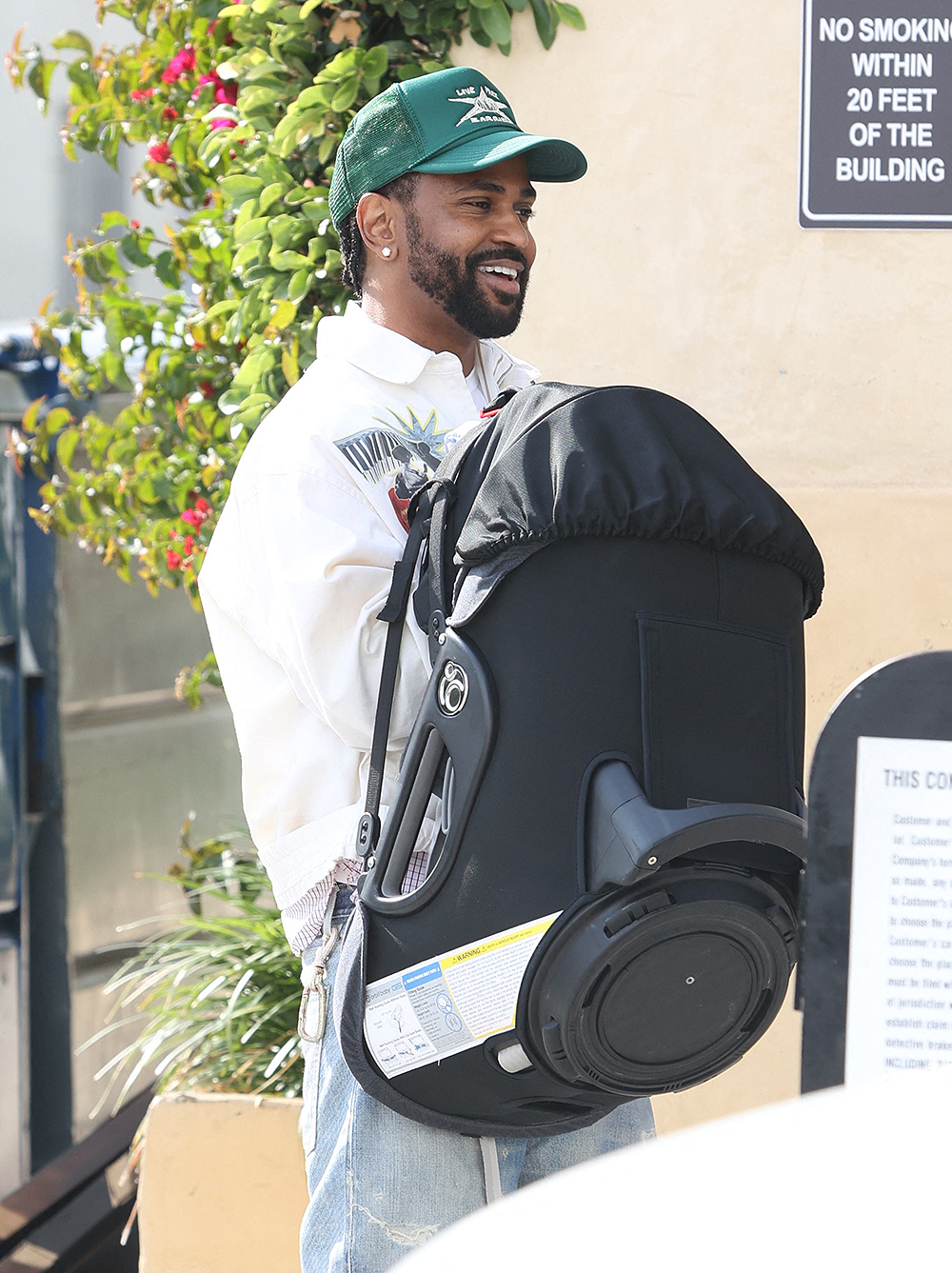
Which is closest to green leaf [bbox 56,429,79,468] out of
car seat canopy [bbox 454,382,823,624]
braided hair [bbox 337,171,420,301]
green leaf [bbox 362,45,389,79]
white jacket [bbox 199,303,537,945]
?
green leaf [bbox 362,45,389,79]

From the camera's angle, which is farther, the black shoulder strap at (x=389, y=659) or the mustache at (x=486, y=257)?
the mustache at (x=486, y=257)

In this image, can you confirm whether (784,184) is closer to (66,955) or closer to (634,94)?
(634,94)

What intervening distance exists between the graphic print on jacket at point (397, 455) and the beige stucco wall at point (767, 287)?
3.86 ft

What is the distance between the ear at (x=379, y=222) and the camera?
2.13m

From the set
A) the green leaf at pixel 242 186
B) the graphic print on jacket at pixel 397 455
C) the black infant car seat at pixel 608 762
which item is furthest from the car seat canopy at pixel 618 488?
the green leaf at pixel 242 186

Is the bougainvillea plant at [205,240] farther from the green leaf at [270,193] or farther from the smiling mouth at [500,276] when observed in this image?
the smiling mouth at [500,276]

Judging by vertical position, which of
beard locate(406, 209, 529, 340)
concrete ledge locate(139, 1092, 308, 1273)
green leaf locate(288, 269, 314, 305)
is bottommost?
concrete ledge locate(139, 1092, 308, 1273)

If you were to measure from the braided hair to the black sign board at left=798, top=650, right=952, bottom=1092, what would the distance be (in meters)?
1.30

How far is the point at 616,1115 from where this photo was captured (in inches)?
77.9

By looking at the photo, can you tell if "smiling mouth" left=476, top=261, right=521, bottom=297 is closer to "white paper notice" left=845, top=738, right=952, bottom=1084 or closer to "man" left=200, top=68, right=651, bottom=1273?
"man" left=200, top=68, right=651, bottom=1273

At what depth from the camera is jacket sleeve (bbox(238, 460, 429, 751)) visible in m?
1.77

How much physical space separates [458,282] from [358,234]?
19 cm

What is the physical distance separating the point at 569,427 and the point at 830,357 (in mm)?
1502

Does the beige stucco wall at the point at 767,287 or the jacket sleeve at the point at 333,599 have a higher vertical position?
the beige stucco wall at the point at 767,287
